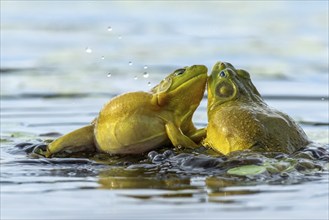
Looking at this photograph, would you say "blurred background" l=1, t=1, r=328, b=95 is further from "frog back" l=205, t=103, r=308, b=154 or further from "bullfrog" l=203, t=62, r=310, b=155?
"frog back" l=205, t=103, r=308, b=154

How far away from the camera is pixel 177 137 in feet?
33.2

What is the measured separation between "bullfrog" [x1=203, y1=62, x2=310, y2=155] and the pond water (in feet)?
0.59

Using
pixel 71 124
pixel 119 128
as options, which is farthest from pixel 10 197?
pixel 71 124

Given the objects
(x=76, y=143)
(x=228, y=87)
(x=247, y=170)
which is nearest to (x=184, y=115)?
(x=228, y=87)

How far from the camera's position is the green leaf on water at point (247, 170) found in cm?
931

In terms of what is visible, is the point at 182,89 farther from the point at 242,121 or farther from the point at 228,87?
the point at 242,121

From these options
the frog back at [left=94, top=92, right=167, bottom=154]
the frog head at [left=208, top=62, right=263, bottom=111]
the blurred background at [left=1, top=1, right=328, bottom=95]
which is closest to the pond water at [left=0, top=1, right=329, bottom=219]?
the blurred background at [left=1, top=1, right=328, bottom=95]

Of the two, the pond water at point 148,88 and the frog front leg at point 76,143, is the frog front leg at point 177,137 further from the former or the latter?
the frog front leg at point 76,143

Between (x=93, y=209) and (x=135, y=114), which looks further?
(x=135, y=114)

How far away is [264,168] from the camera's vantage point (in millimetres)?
9336

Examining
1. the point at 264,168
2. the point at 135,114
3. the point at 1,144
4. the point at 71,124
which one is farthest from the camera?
the point at 71,124

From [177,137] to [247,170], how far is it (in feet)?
3.06

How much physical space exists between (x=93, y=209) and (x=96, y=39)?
11551 millimetres

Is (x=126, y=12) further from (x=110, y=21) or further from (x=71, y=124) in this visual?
(x=71, y=124)
